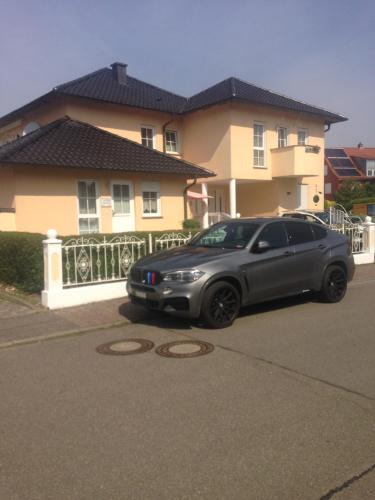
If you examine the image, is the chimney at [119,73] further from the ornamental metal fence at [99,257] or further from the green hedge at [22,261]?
the ornamental metal fence at [99,257]

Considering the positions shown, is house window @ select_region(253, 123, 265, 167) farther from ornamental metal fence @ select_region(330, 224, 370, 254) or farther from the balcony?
ornamental metal fence @ select_region(330, 224, 370, 254)

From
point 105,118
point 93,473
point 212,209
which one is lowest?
point 93,473

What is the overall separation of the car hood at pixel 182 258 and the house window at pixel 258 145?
52.5 feet

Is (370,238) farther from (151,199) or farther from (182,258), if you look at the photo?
(182,258)

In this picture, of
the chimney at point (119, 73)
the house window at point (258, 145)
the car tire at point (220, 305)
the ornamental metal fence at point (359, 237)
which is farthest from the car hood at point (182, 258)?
the chimney at point (119, 73)

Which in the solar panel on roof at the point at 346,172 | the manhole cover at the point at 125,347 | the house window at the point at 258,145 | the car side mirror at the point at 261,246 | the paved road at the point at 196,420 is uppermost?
the solar panel on roof at the point at 346,172

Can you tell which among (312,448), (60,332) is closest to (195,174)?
(60,332)

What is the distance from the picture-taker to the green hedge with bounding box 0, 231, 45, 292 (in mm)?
9219

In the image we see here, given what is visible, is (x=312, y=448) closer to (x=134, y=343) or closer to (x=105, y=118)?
(x=134, y=343)

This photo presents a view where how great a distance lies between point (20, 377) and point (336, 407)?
328 centimetres

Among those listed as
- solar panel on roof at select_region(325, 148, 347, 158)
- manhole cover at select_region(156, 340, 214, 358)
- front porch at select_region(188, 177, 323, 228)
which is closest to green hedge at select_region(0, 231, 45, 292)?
manhole cover at select_region(156, 340, 214, 358)

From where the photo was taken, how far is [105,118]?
20.7m

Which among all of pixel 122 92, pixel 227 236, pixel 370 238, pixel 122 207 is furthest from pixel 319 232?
pixel 122 92

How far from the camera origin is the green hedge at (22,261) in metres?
9.22
